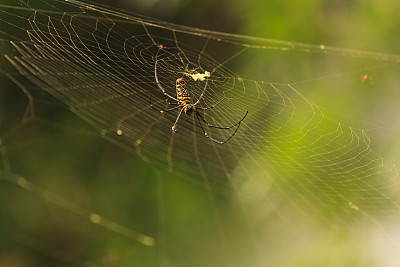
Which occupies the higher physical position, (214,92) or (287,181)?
(214,92)

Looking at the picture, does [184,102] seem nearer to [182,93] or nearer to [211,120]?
[182,93]

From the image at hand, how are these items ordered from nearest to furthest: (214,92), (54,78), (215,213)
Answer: (54,78) < (214,92) < (215,213)

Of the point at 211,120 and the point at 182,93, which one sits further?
the point at 211,120

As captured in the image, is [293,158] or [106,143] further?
[106,143]

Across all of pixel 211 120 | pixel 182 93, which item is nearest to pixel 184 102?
pixel 182 93

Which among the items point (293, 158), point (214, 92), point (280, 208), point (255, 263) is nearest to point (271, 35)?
point (214, 92)

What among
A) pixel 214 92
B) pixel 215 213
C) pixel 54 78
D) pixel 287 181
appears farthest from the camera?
pixel 215 213

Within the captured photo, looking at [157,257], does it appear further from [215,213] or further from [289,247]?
[289,247]

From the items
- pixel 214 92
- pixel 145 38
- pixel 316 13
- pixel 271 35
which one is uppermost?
pixel 316 13
